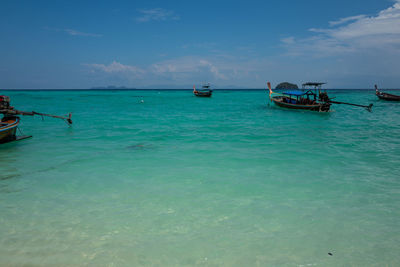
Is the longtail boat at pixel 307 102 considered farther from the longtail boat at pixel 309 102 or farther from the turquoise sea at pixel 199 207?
the turquoise sea at pixel 199 207

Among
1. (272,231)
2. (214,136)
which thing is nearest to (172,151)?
(214,136)

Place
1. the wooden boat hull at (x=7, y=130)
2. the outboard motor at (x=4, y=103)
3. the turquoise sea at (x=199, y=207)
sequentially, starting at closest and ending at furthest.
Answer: the turquoise sea at (x=199, y=207)
the wooden boat hull at (x=7, y=130)
the outboard motor at (x=4, y=103)

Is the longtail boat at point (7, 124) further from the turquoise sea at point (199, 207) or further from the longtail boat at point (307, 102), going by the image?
the longtail boat at point (307, 102)

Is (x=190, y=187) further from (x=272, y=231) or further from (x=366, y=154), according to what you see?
(x=366, y=154)

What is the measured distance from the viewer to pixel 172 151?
11.7m

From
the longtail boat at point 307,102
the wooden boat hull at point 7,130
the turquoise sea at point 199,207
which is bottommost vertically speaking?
the turquoise sea at point 199,207

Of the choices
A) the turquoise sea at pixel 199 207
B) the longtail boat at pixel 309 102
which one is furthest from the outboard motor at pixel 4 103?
the longtail boat at pixel 309 102

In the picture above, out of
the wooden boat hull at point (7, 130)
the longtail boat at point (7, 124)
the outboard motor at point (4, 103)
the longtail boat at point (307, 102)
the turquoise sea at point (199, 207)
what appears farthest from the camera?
the longtail boat at point (307, 102)

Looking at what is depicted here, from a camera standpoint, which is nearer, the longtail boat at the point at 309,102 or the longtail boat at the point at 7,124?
the longtail boat at the point at 7,124

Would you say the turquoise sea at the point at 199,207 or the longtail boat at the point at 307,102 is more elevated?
the longtail boat at the point at 307,102

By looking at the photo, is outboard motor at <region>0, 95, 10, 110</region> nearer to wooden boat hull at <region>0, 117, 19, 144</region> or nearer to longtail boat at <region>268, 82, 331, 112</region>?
wooden boat hull at <region>0, 117, 19, 144</region>

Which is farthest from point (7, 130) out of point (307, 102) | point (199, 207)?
point (307, 102)

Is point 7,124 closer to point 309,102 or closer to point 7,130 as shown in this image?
point 7,130

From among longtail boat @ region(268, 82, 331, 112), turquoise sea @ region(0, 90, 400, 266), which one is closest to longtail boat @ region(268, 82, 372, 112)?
longtail boat @ region(268, 82, 331, 112)
